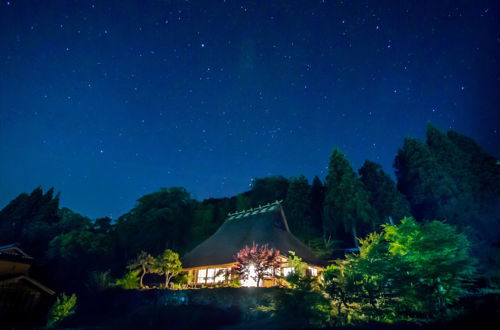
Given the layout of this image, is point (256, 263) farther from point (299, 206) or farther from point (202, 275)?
point (299, 206)

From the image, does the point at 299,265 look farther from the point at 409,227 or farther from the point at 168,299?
the point at 168,299

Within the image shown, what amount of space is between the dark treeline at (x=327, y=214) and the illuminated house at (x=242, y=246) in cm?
561

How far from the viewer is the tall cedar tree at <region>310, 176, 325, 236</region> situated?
1452 inches

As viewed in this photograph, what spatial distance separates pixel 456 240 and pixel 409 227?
1.49m

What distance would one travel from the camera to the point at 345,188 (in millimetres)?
30641

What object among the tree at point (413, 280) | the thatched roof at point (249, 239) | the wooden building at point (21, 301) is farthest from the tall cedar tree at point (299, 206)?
the wooden building at point (21, 301)

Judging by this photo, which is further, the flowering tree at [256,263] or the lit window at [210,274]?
the lit window at [210,274]

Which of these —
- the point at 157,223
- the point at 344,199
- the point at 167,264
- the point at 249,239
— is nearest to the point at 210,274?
the point at 167,264

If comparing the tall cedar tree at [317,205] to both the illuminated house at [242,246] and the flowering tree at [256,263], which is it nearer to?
the illuminated house at [242,246]

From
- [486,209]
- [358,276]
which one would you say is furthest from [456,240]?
[486,209]

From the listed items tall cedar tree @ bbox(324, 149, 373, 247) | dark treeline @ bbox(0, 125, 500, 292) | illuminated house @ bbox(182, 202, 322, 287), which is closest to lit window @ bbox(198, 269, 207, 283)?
illuminated house @ bbox(182, 202, 322, 287)

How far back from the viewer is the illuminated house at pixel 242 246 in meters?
20.8

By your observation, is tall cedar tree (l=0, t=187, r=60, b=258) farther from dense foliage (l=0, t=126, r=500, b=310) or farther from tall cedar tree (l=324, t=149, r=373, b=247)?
tall cedar tree (l=324, t=149, r=373, b=247)

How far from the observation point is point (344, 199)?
30516 millimetres
